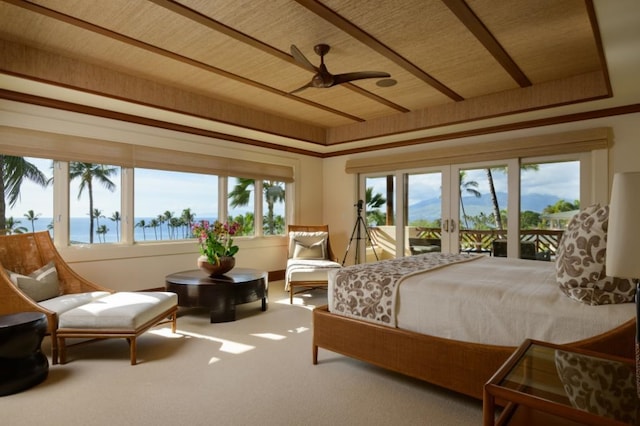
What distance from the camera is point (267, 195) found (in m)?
6.02

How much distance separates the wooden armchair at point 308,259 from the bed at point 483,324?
6.14ft

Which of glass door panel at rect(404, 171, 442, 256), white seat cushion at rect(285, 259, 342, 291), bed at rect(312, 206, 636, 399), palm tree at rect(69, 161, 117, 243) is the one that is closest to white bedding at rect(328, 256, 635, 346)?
Answer: bed at rect(312, 206, 636, 399)

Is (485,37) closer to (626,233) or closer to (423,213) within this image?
(626,233)

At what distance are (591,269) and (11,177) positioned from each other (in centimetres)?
477

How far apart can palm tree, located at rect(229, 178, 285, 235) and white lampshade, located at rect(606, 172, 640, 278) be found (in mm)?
4897

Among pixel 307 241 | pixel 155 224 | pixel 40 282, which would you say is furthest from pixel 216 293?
pixel 307 241

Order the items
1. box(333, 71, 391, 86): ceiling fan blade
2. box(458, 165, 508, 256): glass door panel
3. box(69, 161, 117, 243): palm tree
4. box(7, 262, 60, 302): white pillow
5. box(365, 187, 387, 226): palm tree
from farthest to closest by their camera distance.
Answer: box(365, 187, 387, 226): palm tree, box(458, 165, 508, 256): glass door panel, box(69, 161, 117, 243): palm tree, box(333, 71, 391, 86): ceiling fan blade, box(7, 262, 60, 302): white pillow

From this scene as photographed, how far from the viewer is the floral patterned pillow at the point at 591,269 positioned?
1.70 m

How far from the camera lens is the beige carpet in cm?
193

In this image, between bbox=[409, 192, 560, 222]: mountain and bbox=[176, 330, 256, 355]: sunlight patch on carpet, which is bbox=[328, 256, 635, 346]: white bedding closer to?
bbox=[176, 330, 256, 355]: sunlight patch on carpet

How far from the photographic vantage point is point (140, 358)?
2730 millimetres

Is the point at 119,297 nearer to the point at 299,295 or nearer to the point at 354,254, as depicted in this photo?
the point at 299,295

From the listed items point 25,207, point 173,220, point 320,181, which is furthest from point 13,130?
point 320,181

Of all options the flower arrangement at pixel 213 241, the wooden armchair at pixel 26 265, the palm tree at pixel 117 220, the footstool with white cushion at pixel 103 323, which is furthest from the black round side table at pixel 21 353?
the palm tree at pixel 117 220
